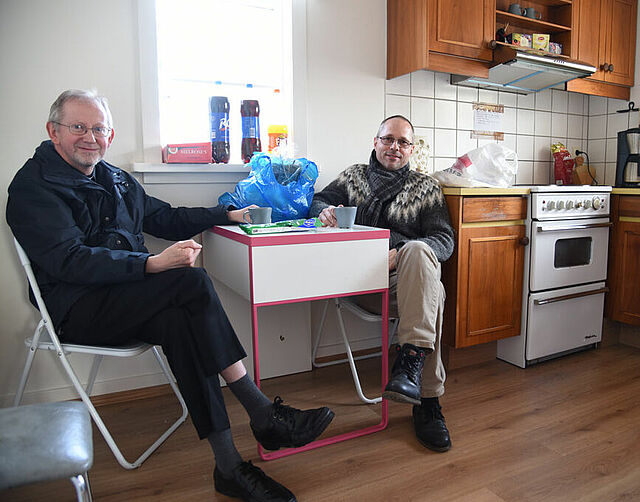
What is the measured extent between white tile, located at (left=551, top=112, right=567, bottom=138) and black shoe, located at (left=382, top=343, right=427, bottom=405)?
7.23 feet

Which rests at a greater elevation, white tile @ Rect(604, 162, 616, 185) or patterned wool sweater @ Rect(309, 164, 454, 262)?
white tile @ Rect(604, 162, 616, 185)

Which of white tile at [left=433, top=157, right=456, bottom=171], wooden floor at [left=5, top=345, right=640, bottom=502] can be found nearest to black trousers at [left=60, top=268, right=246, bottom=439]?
wooden floor at [left=5, top=345, right=640, bottom=502]

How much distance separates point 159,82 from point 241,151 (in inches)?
17.3

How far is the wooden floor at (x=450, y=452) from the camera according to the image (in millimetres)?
1450

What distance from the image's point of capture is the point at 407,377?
166 centimetres

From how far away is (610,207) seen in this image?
2.70m

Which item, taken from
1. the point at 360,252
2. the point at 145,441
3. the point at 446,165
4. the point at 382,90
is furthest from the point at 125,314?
the point at 446,165

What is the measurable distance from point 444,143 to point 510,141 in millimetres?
535

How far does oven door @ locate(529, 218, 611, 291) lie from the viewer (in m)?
2.38

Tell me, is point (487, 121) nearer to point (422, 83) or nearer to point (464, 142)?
point (464, 142)

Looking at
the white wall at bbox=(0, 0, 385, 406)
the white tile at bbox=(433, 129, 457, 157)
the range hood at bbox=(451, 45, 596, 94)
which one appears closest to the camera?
the white wall at bbox=(0, 0, 385, 406)

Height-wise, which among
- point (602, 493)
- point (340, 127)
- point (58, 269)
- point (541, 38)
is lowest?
point (602, 493)

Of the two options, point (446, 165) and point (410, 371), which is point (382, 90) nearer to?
point (446, 165)

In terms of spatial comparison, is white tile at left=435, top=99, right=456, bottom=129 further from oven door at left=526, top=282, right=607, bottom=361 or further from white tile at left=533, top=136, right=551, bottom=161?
oven door at left=526, top=282, right=607, bottom=361
